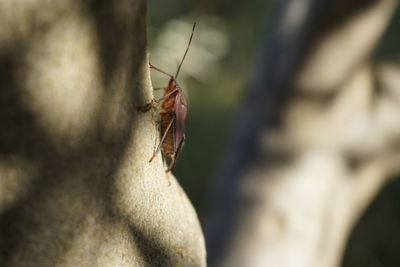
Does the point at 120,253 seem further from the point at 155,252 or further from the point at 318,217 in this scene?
the point at 318,217

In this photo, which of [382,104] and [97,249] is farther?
[382,104]

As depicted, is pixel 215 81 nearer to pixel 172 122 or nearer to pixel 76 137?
pixel 172 122

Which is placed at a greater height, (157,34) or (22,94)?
(22,94)

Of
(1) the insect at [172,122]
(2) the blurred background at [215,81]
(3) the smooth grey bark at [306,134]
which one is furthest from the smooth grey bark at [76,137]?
(2) the blurred background at [215,81]

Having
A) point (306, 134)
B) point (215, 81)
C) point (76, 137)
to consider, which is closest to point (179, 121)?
point (76, 137)

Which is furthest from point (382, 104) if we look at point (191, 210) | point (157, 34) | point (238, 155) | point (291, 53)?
point (157, 34)

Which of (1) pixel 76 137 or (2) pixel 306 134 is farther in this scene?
(2) pixel 306 134

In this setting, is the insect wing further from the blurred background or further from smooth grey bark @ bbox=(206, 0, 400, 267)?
the blurred background

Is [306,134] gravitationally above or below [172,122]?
below
